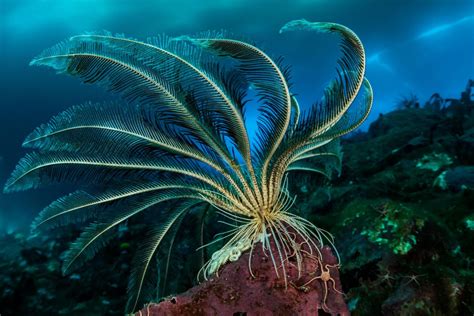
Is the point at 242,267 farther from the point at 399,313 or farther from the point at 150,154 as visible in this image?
the point at 150,154

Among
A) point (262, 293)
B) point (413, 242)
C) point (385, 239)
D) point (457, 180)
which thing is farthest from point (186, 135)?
point (457, 180)

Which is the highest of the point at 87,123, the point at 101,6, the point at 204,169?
the point at 101,6

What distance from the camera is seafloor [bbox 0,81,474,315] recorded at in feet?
12.0

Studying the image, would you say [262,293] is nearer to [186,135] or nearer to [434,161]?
[186,135]

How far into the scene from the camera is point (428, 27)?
30.3m

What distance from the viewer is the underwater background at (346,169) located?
13.0 ft

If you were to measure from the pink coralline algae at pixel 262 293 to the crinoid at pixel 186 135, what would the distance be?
0.37ft

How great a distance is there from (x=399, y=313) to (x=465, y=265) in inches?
43.6

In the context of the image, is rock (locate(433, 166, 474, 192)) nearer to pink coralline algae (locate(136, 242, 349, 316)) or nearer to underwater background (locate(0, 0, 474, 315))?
underwater background (locate(0, 0, 474, 315))

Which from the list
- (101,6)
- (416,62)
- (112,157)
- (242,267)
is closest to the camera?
(242,267)

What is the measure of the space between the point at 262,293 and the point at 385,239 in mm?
1914

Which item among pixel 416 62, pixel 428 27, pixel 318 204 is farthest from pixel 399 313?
pixel 416 62

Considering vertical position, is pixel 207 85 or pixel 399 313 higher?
pixel 207 85

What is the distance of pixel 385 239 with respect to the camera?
13.7ft
